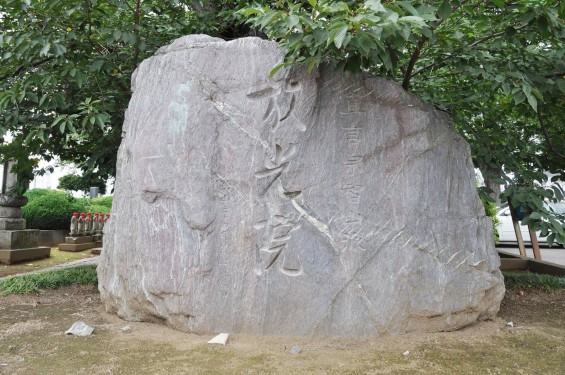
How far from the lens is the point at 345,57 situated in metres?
4.07

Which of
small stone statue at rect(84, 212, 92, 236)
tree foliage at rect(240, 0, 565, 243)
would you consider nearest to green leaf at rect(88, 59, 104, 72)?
tree foliage at rect(240, 0, 565, 243)

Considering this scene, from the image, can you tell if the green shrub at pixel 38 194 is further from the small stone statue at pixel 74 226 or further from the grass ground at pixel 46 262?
the grass ground at pixel 46 262

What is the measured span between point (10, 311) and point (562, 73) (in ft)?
19.5

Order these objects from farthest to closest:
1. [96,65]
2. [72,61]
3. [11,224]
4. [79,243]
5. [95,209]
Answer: [95,209] → [79,243] → [11,224] → [72,61] → [96,65]

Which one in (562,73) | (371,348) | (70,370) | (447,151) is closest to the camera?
(70,370)

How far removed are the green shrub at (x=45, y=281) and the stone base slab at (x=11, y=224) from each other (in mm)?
3302

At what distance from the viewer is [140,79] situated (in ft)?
15.5

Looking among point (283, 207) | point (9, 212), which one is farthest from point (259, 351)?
point (9, 212)

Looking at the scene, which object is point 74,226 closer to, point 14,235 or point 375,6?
point 14,235

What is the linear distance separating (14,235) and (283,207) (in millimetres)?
7090

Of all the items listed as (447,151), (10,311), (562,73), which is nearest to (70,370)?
(10,311)

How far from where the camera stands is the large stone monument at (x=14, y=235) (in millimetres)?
9125

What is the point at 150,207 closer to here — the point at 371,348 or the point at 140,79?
the point at 140,79

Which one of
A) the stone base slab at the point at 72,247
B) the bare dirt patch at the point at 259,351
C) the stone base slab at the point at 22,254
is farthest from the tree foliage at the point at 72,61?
the stone base slab at the point at 72,247
